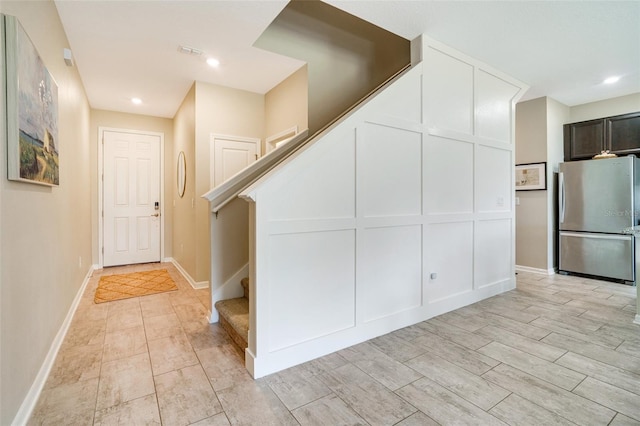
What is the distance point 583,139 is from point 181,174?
257 inches

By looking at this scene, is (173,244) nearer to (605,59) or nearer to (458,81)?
(458,81)

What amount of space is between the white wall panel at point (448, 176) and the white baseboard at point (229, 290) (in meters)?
2.01

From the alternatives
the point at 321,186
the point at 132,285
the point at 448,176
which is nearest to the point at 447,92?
the point at 448,176

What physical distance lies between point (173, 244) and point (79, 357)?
3620 millimetres

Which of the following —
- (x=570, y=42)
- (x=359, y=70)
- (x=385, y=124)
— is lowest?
(x=385, y=124)

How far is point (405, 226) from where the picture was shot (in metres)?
2.78

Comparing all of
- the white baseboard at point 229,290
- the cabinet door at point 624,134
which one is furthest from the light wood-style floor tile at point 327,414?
the cabinet door at point 624,134

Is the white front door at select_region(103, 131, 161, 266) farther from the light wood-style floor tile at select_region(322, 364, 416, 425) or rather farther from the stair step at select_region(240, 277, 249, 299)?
the light wood-style floor tile at select_region(322, 364, 416, 425)

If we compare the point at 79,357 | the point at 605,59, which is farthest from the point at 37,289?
the point at 605,59

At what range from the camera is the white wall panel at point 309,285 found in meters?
2.08

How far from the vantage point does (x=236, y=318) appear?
2.57 meters

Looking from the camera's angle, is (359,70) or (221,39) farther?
(359,70)

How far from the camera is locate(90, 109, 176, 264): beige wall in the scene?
5.19m

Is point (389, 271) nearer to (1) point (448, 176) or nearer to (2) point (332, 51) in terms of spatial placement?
(1) point (448, 176)
